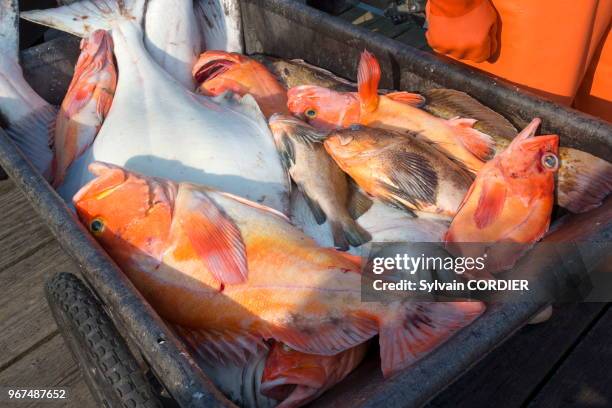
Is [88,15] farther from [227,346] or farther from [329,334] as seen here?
[329,334]

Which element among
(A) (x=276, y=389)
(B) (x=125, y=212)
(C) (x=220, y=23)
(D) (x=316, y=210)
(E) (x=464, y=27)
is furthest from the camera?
(C) (x=220, y=23)

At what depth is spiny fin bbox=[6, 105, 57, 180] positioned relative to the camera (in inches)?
87.2

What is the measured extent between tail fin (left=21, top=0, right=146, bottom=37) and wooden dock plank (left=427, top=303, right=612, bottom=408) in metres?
2.03

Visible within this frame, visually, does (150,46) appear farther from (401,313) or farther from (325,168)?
(401,313)

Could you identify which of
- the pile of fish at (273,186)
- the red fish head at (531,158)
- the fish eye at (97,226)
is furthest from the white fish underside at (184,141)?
the red fish head at (531,158)

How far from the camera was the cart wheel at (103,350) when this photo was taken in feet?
4.00

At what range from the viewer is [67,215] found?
1491 mm

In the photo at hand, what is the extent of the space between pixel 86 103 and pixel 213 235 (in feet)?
3.58

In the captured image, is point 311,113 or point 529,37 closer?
point 529,37

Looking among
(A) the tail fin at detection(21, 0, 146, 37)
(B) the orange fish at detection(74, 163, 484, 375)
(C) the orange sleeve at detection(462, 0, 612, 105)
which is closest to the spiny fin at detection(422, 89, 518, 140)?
(C) the orange sleeve at detection(462, 0, 612, 105)

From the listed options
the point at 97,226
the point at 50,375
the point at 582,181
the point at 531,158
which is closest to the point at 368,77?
the point at 531,158

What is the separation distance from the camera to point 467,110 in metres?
1.87

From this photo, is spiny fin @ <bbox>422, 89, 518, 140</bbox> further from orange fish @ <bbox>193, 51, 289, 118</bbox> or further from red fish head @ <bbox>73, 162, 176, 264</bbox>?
red fish head @ <bbox>73, 162, 176, 264</bbox>

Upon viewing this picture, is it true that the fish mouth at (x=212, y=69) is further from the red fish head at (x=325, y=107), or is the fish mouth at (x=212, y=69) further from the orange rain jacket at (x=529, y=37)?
the orange rain jacket at (x=529, y=37)
